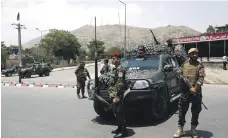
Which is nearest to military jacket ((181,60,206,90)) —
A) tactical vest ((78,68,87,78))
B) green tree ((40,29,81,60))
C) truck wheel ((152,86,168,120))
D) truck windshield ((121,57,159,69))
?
truck wheel ((152,86,168,120))

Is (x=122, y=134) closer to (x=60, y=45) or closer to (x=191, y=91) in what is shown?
(x=191, y=91)

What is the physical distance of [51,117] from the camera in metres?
8.65

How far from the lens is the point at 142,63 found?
8.72 m

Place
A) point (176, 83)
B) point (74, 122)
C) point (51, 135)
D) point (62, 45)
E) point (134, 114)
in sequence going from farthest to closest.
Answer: point (62, 45) < point (176, 83) < point (134, 114) < point (74, 122) < point (51, 135)

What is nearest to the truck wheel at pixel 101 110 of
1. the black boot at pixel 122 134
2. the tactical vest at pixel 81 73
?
the black boot at pixel 122 134

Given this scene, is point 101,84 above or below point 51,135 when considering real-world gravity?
above

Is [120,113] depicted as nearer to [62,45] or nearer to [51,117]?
[51,117]

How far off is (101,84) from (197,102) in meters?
2.38

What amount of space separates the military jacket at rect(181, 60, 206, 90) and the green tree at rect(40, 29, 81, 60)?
257ft

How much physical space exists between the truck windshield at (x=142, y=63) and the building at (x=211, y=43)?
93.1 feet

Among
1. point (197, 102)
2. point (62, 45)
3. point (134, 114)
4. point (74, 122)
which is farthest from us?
point (62, 45)

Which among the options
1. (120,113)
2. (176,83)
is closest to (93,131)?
(120,113)

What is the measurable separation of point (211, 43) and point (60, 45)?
5121 centimetres

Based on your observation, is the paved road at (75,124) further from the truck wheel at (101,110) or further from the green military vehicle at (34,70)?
the green military vehicle at (34,70)
